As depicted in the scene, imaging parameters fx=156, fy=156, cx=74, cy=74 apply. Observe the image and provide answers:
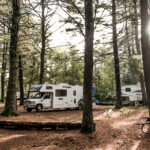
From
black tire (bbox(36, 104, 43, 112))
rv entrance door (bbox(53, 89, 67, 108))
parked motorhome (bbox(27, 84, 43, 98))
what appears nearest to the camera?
black tire (bbox(36, 104, 43, 112))

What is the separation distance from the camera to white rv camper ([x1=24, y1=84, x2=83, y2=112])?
14.7 m

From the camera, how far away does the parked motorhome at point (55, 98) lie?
578 inches

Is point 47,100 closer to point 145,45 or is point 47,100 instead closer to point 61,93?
point 61,93

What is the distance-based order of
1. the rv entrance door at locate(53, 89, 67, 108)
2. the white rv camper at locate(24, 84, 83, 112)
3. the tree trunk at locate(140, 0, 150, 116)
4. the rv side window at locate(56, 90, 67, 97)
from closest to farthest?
1. the tree trunk at locate(140, 0, 150, 116)
2. the white rv camper at locate(24, 84, 83, 112)
3. the rv entrance door at locate(53, 89, 67, 108)
4. the rv side window at locate(56, 90, 67, 97)

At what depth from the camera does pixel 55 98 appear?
51.5ft

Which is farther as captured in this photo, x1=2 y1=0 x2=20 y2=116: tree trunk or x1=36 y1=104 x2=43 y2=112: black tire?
x1=36 y1=104 x2=43 y2=112: black tire

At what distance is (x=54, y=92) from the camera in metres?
15.8

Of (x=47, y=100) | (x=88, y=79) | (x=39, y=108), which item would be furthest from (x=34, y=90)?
(x=88, y=79)

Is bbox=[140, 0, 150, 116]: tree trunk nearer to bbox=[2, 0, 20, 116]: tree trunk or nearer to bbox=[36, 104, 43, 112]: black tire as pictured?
bbox=[2, 0, 20, 116]: tree trunk

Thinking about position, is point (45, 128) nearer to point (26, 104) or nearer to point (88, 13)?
point (88, 13)

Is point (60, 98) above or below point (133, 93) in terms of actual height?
below

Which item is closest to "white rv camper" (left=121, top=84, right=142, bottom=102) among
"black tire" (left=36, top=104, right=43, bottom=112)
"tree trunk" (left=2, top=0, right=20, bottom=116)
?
"black tire" (left=36, top=104, right=43, bottom=112)

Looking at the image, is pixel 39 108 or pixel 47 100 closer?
pixel 39 108

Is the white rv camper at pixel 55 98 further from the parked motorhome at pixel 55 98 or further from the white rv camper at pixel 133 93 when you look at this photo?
the white rv camper at pixel 133 93
